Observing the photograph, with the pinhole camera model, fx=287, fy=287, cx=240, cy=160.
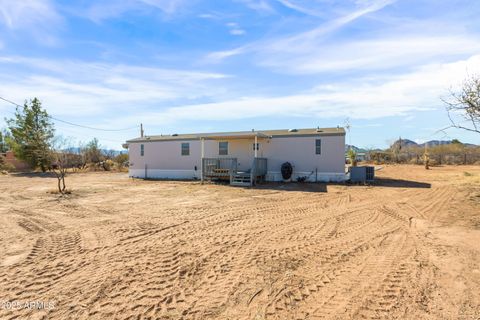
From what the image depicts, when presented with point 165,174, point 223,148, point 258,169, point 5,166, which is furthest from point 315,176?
point 5,166

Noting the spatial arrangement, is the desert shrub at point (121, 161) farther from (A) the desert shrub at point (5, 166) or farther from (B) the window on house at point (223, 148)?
(B) the window on house at point (223, 148)

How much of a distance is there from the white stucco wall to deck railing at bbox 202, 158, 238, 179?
2.66 ft

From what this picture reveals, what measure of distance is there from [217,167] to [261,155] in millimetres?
2727

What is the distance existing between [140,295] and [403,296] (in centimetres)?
316

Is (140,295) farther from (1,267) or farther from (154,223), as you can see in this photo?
(154,223)

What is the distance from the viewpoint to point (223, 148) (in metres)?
18.1

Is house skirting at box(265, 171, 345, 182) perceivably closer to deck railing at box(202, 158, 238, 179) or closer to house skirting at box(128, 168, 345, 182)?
house skirting at box(128, 168, 345, 182)

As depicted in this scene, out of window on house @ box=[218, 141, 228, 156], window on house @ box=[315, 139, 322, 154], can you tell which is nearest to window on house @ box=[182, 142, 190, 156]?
window on house @ box=[218, 141, 228, 156]

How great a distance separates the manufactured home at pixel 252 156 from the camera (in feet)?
51.4

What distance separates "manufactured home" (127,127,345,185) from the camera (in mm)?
15664

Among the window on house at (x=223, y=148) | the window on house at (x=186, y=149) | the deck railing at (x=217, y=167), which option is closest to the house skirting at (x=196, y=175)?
the window on house at (x=186, y=149)

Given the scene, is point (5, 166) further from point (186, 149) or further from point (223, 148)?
point (223, 148)

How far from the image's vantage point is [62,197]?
11.2m

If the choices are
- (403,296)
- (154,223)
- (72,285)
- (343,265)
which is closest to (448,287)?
(403,296)
